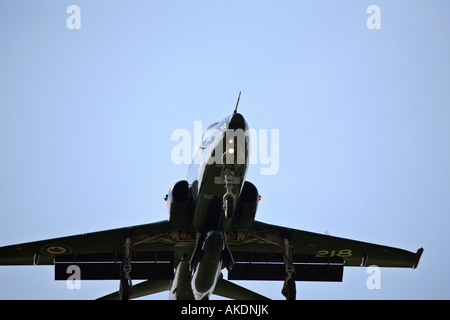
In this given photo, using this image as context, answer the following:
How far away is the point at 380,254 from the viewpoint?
23.7 m

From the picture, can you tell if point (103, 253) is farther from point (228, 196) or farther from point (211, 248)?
point (228, 196)

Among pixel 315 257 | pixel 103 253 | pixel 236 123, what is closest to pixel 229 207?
pixel 236 123

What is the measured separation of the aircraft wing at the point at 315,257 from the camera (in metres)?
22.9

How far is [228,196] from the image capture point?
698 inches

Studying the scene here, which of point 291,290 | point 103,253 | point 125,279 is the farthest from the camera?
point 103,253

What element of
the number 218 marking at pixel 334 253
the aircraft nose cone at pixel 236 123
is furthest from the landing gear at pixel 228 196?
the number 218 marking at pixel 334 253

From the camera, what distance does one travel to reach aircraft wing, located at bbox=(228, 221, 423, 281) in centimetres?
2291

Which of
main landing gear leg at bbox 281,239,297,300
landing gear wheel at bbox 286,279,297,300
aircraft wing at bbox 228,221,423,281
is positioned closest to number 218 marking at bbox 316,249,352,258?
aircraft wing at bbox 228,221,423,281

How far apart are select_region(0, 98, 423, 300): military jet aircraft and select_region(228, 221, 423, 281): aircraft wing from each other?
0.04 metres

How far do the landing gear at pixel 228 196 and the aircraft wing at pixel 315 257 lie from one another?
16.6ft

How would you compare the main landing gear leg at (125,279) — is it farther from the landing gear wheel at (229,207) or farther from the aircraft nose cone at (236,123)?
the aircraft nose cone at (236,123)

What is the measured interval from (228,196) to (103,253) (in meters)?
6.99
